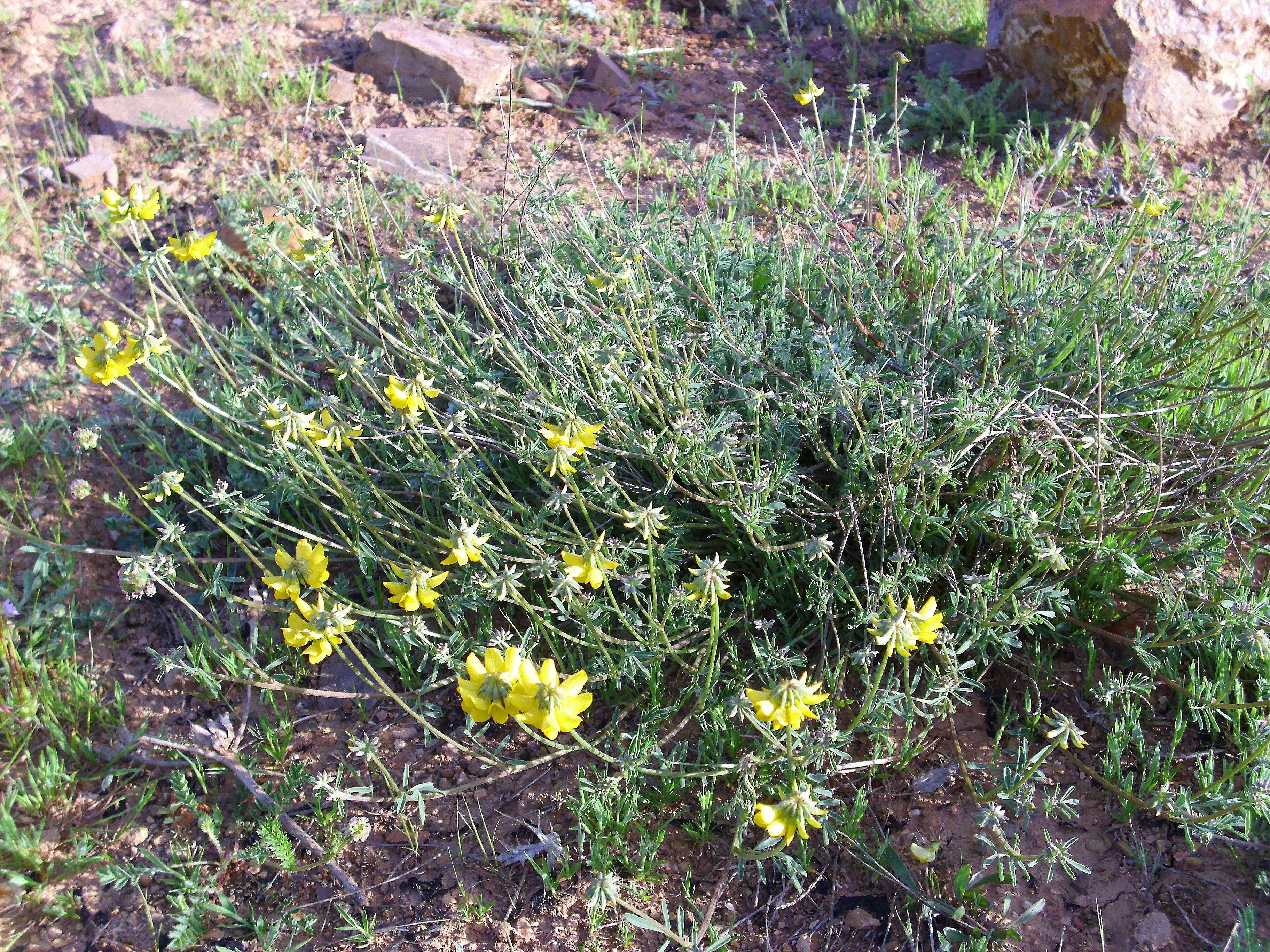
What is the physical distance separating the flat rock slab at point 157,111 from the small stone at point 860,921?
188 inches

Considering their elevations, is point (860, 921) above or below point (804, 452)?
below

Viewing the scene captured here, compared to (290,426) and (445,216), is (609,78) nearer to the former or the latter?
(445,216)

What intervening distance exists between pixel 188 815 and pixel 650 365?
1752 mm

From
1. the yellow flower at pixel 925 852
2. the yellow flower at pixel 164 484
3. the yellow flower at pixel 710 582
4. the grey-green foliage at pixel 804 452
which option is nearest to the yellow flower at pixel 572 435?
the grey-green foliage at pixel 804 452

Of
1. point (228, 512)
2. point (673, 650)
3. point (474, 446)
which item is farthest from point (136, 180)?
point (673, 650)

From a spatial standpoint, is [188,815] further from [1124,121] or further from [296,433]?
[1124,121]

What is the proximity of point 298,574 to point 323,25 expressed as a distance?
4.96m

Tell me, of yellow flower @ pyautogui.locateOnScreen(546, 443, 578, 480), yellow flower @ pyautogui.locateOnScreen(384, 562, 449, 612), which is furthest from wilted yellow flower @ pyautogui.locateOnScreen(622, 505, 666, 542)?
yellow flower @ pyautogui.locateOnScreen(384, 562, 449, 612)

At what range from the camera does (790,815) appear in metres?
1.79

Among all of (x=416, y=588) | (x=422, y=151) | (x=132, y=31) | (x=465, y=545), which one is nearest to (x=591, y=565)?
(x=465, y=545)

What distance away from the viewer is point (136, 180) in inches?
176

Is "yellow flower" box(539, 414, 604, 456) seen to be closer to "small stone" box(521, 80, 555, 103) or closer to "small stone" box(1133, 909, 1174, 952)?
"small stone" box(1133, 909, 1174, 952)

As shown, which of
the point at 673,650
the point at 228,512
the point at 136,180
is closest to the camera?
the point at 673,650

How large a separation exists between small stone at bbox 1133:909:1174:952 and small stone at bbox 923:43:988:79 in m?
4.52
